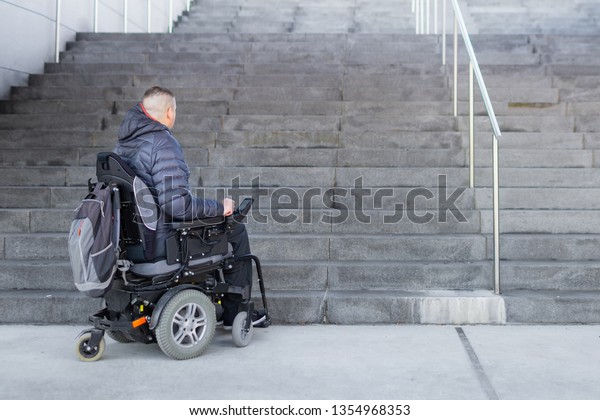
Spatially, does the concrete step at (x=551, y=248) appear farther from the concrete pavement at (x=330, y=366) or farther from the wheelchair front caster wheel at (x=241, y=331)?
the wheelchair front caster wheel at (x=241, y=331)

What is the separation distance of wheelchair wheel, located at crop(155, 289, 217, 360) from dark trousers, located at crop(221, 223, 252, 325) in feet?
0.72

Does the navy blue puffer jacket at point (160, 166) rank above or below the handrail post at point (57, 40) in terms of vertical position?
below

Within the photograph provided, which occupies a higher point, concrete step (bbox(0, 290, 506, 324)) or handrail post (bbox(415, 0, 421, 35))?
handrail post (bbox(415, 0, 421, 35))

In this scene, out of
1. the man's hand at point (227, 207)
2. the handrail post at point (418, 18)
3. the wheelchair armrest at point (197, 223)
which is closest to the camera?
the wheelchair armrest at point (197, 223)

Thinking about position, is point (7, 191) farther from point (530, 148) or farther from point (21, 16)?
point (530, 148)

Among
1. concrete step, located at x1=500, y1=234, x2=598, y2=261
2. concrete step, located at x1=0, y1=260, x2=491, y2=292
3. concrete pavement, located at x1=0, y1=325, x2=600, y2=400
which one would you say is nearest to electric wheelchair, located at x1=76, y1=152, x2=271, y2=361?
concrete pavement, located at x1=0, y1=325, x2=600, y2=400

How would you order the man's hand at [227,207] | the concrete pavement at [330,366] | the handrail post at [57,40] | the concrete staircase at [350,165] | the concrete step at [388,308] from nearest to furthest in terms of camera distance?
the concrete pavement at [330,366]
the man's hand at [227,207]
the concrete step at [388,308]
the concrete staircase at [350,165]
the handrail post at [57,40]

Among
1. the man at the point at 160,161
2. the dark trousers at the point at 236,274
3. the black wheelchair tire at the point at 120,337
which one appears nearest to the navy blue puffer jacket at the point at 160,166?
the man at the point at 160,161

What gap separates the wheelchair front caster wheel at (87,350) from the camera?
3623mm

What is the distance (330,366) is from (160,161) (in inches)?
53.9

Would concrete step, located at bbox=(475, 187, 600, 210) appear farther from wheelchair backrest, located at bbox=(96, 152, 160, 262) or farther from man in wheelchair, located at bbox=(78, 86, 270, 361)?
wheelchair backrest, located at bbox=(96, 152, 160, 262)

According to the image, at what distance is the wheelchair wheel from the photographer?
355 centimetres

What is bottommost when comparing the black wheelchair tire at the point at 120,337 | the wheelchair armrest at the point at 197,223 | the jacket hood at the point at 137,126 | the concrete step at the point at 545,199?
the black wheelchair tire at the point at 120,337

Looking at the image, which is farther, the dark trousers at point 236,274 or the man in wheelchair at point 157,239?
the dark trousers at point 236,274
